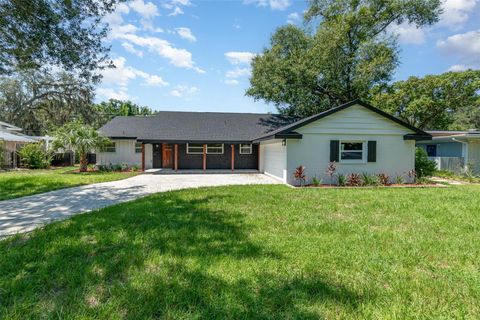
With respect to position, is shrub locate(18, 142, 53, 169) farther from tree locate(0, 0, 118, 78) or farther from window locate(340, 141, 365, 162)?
window locate(340, 141, 365, 162)

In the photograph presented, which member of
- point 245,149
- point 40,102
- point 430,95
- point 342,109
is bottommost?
point 245,149

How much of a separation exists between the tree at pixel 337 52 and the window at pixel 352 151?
323 inches

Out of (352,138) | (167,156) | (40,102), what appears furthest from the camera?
(40,102)

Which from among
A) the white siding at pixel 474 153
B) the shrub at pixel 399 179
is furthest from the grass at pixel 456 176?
the shrub at pixel 399 179

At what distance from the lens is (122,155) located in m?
18.1

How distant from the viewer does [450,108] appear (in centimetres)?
1978

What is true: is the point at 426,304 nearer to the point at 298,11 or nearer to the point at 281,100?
the point at 281,100

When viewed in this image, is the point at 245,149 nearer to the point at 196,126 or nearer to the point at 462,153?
the point at 196,126

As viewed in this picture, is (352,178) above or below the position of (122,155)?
below

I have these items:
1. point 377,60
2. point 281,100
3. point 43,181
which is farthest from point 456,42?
point 43,181

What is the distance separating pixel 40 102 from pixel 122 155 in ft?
73.7

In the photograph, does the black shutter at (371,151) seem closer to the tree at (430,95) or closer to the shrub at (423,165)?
the shrub at (423,165)

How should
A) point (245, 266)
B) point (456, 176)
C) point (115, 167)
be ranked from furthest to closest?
point (115, 167), point (456, 176), point (245, 266)

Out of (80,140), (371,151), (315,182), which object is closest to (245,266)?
(315,182)
